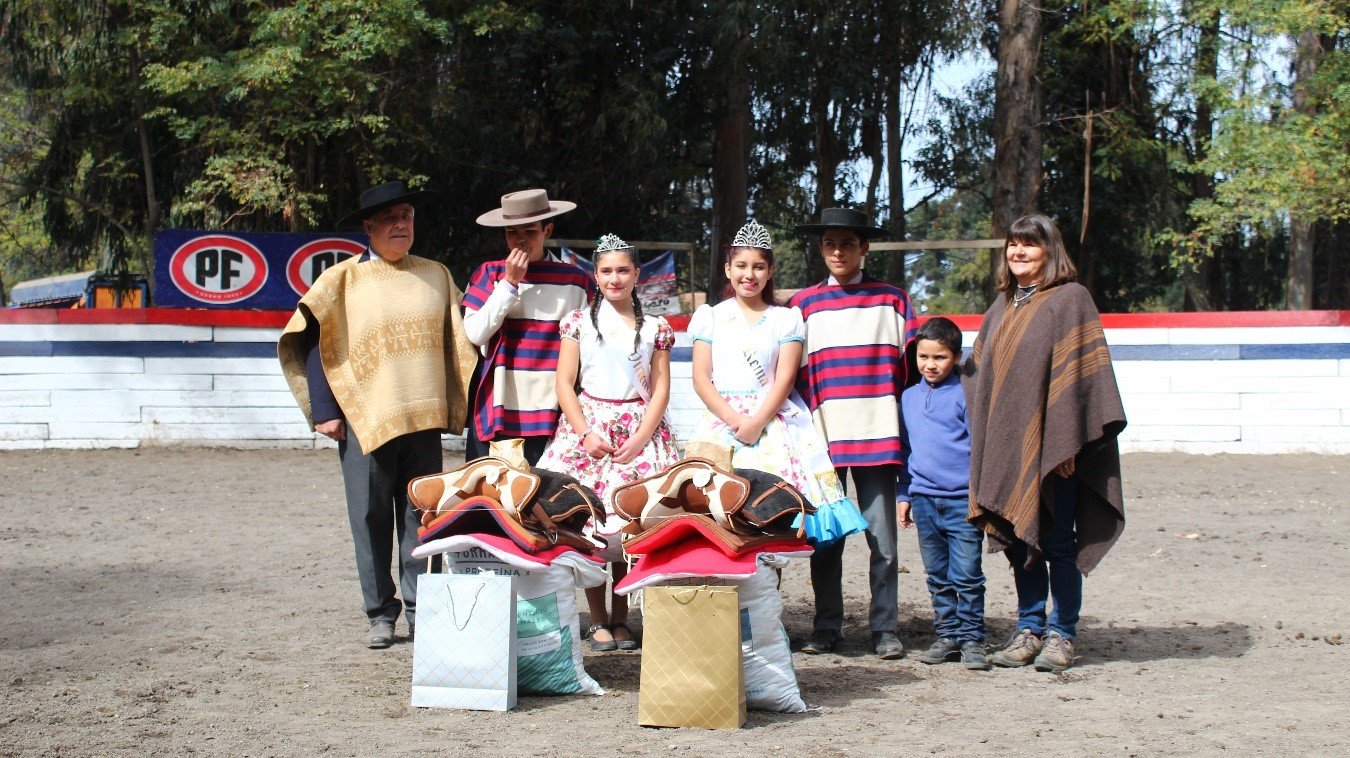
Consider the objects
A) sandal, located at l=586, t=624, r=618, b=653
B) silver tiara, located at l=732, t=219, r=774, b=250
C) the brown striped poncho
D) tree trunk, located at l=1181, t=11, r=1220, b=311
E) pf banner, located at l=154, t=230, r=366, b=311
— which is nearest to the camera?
the brown striped poncho

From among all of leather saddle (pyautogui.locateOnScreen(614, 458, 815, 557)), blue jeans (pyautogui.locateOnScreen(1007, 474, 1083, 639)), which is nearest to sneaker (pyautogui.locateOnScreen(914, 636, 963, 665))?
blue jeans (pyautogui.locateOnScreen(1007, 474, 1083, 639))

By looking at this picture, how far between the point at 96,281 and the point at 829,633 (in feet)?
44.9

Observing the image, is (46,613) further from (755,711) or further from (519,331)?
(755,711)

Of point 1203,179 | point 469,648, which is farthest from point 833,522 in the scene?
point 1203,179

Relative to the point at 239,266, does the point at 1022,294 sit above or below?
below

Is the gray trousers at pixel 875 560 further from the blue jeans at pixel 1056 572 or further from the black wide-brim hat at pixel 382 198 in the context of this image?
the black wide-brim hat at pixel 382 198

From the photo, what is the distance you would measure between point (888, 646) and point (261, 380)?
28.2ft

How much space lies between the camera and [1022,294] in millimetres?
5238

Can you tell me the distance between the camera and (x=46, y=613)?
6.15 m

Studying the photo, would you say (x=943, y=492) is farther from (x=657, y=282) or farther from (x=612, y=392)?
(x=657, y=282)

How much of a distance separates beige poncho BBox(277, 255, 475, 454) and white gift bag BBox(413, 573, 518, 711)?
1042mm

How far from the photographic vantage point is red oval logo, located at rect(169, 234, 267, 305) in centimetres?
1275

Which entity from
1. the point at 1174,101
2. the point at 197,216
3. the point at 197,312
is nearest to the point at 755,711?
the point at 197,312

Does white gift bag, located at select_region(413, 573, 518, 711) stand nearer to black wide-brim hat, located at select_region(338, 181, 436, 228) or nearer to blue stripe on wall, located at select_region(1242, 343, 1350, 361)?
black wide-brim hat, located at select_region(338, 181, 436, 228)
